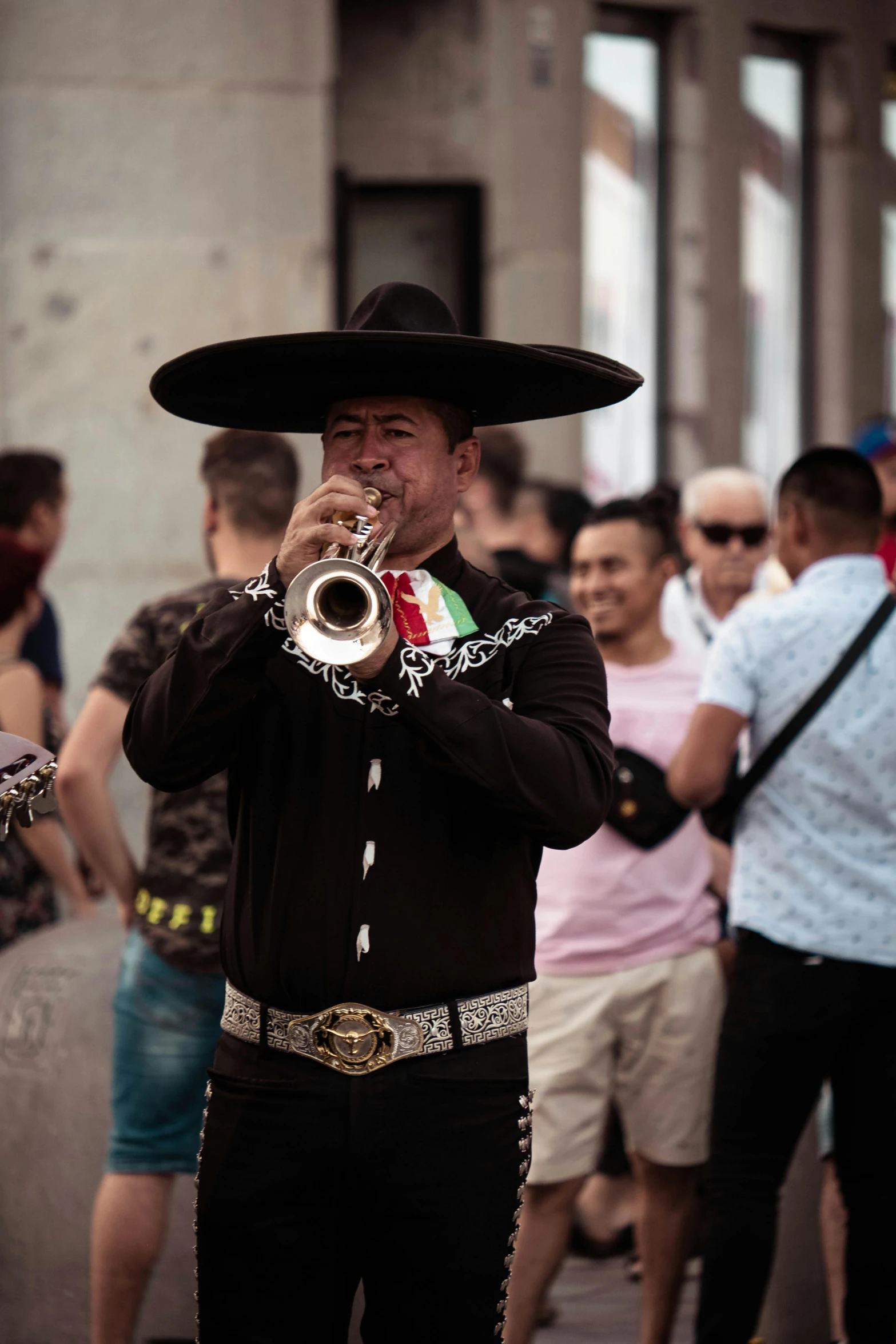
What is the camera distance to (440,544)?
128 inches

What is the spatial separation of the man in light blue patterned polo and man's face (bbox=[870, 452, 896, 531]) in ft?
6.70

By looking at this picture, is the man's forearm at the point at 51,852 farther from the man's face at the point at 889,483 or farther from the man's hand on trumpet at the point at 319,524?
the man's face at the point at 889,483

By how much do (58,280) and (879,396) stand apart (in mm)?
6429

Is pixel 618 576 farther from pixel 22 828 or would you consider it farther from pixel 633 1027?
pixel 22 828

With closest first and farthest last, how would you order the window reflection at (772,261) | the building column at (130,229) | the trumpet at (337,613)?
the trumpet at (337,613) → the building column at (130,229) → the window reflection at (772,261)

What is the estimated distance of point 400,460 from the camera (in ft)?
10.3

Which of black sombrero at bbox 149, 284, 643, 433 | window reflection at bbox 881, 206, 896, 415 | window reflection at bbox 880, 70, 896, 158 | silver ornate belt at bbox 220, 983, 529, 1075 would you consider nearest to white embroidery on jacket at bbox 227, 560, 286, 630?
black sombrero at bbox 149, 284, 643, 433

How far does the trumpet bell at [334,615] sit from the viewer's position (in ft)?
8.96

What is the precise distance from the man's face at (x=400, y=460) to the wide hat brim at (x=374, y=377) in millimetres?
39

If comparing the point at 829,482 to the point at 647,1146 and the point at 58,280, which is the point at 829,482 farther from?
the point at 58,280

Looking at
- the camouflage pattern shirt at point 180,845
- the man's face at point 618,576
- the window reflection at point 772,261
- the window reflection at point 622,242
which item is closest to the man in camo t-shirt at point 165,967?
the camouflage pattern shirt at point 180,845

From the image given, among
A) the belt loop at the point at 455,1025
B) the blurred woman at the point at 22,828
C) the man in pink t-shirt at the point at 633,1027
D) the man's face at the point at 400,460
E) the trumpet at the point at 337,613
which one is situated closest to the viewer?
the trumpet at the point at 337,613

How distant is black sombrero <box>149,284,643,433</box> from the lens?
3051mm

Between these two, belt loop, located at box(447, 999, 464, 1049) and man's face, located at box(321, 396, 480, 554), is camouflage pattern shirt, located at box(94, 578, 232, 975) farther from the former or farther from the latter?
belt loop, located at box(447, 999, 464, 1049)
